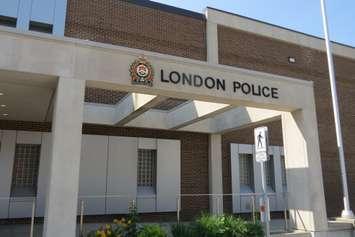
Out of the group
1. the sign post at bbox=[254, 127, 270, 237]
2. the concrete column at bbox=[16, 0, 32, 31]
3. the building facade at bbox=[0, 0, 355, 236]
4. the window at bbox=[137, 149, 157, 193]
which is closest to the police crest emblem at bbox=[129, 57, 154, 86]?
the building facade at bbox=[0, 0, 355, 236]

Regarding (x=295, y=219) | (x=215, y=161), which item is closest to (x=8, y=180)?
(x=215, y=161)

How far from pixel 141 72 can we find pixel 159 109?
743 cm

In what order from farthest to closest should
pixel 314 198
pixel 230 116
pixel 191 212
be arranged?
pixel 191 212
pixel 230 116
pixel 314 198

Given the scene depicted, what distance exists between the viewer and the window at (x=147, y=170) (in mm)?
16781

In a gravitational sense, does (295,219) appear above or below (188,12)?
below

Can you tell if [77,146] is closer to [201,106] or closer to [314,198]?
[201,106]

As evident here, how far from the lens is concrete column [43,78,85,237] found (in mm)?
8117

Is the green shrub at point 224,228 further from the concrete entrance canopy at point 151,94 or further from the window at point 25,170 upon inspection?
the window at point 25,170

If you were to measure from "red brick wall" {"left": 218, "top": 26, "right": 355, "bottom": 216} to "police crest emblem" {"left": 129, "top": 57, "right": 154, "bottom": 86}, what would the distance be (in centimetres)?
1012

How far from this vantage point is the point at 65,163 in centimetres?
842

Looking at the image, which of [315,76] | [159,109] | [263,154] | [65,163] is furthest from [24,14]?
[315,76]

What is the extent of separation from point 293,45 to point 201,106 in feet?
41.1

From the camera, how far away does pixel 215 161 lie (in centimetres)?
1828

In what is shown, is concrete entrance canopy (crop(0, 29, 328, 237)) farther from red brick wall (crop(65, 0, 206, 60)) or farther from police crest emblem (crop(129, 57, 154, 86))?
red brick wall (crop(65, 0, 206, 60))
